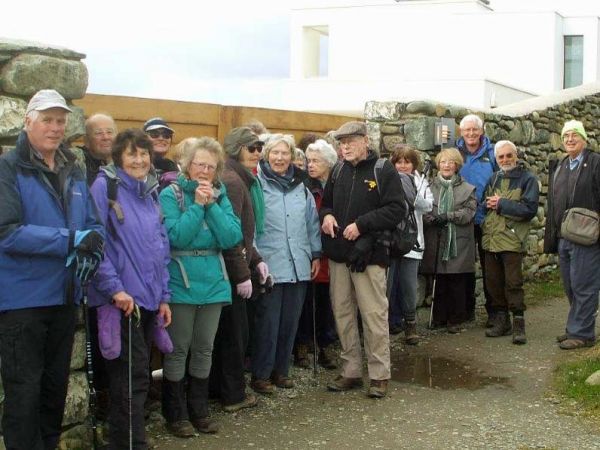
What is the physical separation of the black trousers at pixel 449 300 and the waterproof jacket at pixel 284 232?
2.73m

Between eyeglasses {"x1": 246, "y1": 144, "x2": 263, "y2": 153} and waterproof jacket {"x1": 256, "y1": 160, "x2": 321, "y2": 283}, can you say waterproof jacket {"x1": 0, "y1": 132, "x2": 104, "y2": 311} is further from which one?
waterproof jacket {"x1": 256, "y1": 160, "x2": 321, "y2": 283}

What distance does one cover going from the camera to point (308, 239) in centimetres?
680

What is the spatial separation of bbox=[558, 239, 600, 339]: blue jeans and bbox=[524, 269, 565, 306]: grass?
215cm

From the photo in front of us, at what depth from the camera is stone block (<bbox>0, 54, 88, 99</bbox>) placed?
4.87 m

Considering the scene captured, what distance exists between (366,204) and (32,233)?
2.89 meters

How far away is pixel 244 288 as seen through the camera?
19.5 ft

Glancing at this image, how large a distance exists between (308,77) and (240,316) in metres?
30.1

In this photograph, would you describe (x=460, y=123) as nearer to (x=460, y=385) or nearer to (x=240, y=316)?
(x=460, y=385)

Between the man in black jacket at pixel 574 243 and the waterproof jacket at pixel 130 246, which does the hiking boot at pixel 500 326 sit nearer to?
the man in black jacket at pixel 574 243

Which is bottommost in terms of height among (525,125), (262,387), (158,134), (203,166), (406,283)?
(262,387)

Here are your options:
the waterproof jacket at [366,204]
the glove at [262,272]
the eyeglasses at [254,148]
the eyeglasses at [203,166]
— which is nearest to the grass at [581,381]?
the waterproof jacket at [366,204]

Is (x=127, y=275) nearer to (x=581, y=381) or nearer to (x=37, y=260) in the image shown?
(x=37, y=260)

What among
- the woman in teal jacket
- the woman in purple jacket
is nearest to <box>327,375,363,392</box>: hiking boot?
the woman in teal jacket

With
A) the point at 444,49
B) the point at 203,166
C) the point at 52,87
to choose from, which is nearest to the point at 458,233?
the point at 203,166
